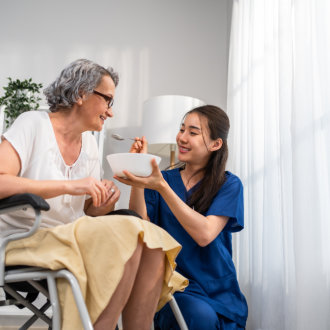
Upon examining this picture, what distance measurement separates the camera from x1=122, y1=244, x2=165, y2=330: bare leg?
3.94 feet

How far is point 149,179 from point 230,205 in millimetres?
394

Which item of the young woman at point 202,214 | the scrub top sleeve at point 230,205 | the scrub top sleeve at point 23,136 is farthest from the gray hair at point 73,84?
the scrub top sleeve at point 230,205

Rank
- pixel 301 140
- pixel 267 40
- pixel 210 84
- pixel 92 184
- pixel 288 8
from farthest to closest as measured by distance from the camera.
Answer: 1. pixel 210 84
2. pixel 267 40
3. pixel 288 8
4. pixel 301 140
5. pixel 92 184

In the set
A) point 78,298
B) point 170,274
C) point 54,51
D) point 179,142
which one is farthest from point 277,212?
point 54,51

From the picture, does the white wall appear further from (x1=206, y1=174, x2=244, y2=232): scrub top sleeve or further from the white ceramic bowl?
the white ceramic bowl

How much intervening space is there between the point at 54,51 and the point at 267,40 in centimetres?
184

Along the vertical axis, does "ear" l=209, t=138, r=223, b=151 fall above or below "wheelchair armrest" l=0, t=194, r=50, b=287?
above

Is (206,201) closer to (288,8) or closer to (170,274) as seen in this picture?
(170,274)

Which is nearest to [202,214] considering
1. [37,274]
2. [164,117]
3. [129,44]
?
[37,274]

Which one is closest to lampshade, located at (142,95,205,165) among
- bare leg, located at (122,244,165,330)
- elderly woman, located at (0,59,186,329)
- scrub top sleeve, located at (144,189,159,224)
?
scrub top sleeve, located at (144,189,159,224)

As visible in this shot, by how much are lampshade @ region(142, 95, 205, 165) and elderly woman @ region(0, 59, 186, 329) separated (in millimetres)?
1051

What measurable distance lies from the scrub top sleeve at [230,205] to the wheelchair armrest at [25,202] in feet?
2.54

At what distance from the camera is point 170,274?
1.25 metres

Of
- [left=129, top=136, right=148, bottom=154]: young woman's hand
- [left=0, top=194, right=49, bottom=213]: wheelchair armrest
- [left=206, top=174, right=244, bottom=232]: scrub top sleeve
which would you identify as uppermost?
[left=129, top=136, right=148, bottom=154]: young woman's hand
